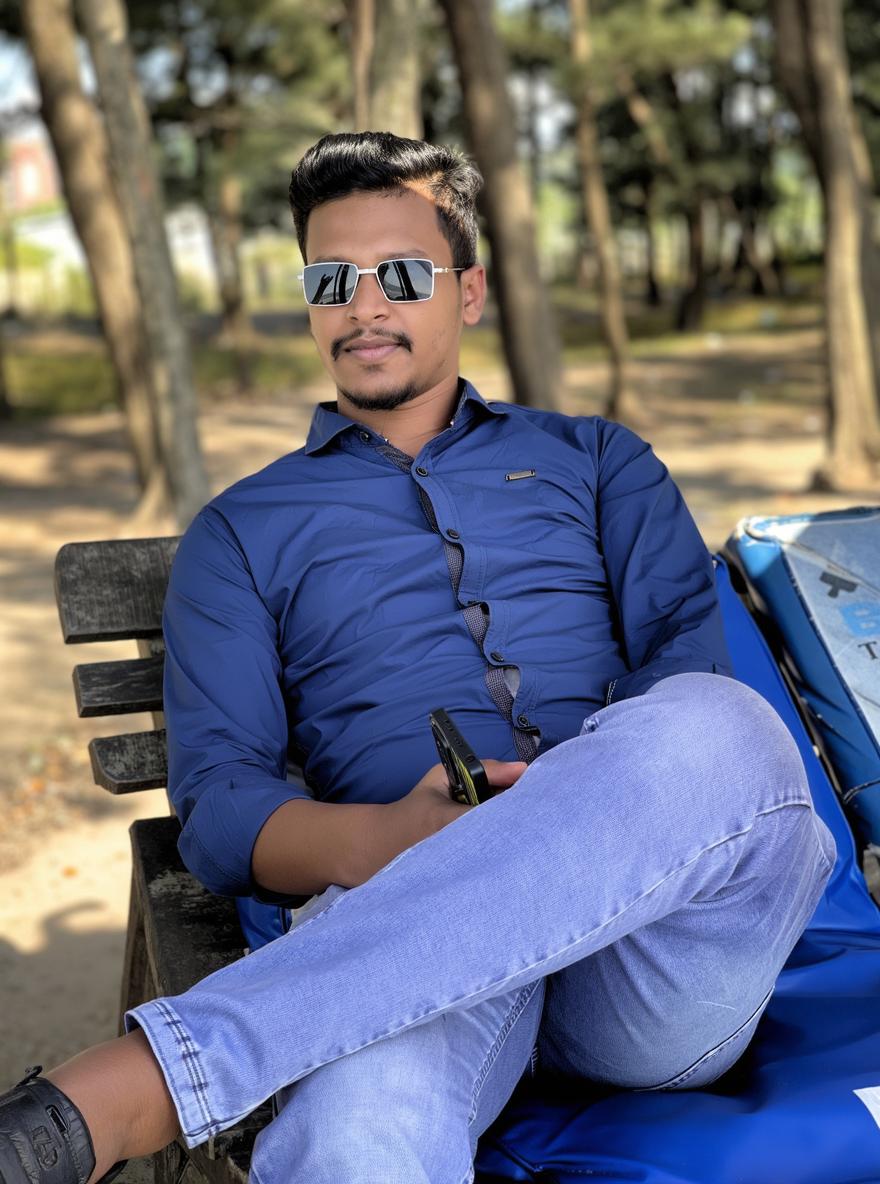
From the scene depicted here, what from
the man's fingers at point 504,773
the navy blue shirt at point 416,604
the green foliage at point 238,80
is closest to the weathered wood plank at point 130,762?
the navy blue shirt at point 416,604

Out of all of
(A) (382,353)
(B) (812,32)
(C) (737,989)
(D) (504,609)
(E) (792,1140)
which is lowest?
(E) (792,1140)

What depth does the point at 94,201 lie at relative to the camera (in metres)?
10.6

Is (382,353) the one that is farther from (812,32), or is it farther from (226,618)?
(812,32)

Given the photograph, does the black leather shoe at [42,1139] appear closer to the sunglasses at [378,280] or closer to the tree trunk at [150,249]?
the sunglasses at [378,280]

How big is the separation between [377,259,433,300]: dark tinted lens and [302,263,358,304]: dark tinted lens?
0.06 m

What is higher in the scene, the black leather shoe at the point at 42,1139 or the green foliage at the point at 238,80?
the green foliage at the point at 238,80

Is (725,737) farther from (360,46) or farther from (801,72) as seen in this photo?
(801,72)

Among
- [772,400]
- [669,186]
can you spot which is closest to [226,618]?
[772,400]

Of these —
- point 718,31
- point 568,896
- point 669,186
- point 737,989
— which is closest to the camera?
point 568,896

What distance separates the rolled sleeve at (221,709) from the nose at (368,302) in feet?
1.58

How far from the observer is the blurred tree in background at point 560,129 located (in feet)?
30.7

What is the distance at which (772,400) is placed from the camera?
62.1 ft

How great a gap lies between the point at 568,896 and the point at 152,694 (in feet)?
4.61

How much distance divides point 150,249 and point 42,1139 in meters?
7.11
